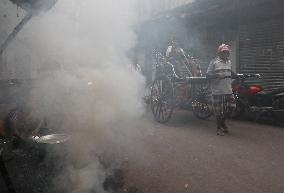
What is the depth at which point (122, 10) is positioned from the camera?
7.54m

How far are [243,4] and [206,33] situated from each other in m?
2.64

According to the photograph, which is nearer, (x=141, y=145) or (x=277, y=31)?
(x=141, y=145)

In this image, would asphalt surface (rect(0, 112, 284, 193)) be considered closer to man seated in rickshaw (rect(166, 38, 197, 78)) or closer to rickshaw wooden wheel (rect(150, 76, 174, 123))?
rickshaw wooden wheel (rect(150, 76, 174, 123))

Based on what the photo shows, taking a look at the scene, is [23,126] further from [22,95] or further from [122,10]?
[122,10]

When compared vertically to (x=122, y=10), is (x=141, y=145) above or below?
below

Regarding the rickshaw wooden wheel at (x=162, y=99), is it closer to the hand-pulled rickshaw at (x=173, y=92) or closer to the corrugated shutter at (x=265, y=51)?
the hand-pulled rickshaw at (x=173, y=92)

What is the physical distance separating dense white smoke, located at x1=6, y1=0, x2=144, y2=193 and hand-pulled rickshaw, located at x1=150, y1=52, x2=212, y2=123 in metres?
1.76

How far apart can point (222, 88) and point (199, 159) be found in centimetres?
249

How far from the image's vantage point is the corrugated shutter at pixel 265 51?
9859mm

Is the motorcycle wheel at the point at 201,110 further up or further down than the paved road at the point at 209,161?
further up

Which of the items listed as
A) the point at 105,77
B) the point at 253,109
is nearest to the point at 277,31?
the point at 253,109

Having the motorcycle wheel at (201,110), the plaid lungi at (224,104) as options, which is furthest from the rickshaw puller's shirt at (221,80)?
the motorcycle wheel at (201,110)

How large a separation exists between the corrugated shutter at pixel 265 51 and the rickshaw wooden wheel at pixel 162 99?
3.48 metres

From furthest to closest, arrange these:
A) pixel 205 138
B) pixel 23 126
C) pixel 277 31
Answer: pixel 277 31 < pixel 205 138 < pixel 23 126
